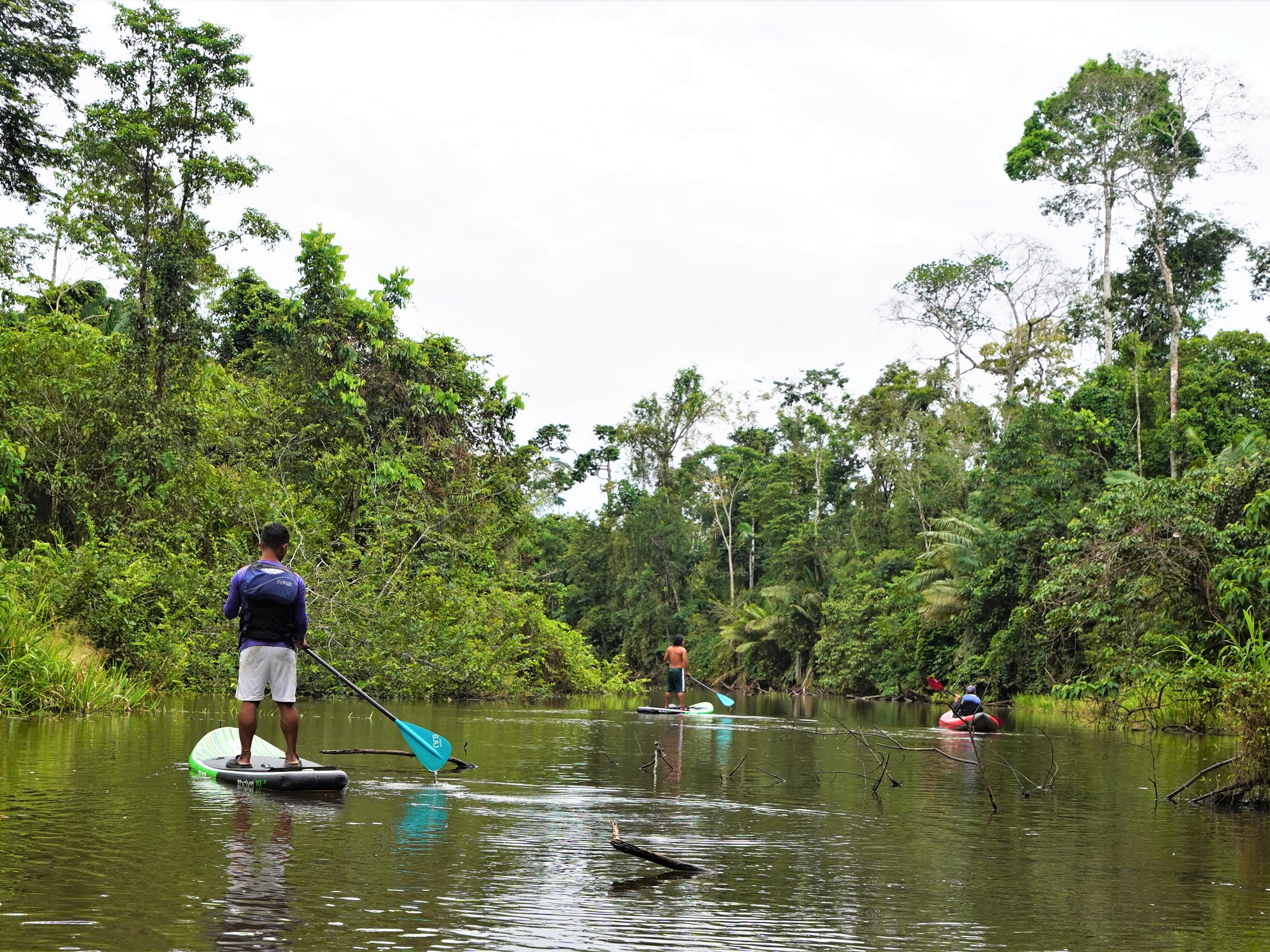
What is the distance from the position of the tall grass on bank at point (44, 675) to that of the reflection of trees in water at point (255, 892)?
261 inches

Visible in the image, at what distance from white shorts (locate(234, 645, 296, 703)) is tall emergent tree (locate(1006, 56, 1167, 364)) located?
105ft

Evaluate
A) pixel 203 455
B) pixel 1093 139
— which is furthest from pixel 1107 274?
pixel 203 455

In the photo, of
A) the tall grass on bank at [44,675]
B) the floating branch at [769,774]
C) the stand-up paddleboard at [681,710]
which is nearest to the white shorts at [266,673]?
the floating branch at [769,774]

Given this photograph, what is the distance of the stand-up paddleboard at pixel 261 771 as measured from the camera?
25.2ft

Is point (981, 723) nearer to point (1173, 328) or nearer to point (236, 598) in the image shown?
point (236, 598)

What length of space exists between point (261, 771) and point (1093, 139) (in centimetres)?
3513

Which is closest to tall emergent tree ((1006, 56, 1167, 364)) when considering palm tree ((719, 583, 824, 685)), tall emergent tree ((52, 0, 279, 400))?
palm tree ((719, 583, 824, 685))

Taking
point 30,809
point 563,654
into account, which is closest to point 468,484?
point 563,654

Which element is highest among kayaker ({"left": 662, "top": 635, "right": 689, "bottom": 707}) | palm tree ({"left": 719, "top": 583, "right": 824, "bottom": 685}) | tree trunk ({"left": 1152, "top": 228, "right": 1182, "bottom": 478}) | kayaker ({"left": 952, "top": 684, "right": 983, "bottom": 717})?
tree trunk ({"left": 1152, "top": 228, "right": 1182, "bottom": 478})

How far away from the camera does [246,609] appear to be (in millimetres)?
8008

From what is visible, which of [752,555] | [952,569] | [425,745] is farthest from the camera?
[752,555]

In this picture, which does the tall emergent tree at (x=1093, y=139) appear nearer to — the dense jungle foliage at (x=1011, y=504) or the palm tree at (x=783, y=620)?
the dense jungle foliage at (x=1011, y=504)

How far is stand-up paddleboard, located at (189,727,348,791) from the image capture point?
7.70 m

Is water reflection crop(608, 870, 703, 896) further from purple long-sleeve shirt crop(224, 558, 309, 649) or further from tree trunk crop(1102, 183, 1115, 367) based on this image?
tree trunk crop(1102, 183, 1115, 367)
